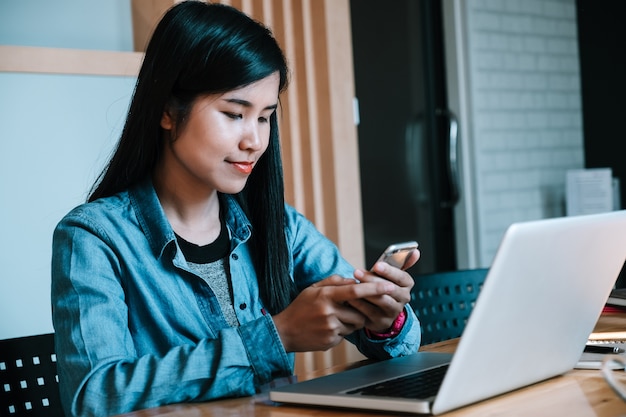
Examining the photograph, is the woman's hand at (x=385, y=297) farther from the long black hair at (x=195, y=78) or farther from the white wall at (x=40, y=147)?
the white wall at (x=40, y=147)

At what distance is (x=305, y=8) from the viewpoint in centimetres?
347

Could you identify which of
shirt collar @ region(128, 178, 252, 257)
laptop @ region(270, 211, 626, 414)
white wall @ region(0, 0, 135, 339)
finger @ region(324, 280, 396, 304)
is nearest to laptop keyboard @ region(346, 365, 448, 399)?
laptop @ region(270, 211, 626, 414)

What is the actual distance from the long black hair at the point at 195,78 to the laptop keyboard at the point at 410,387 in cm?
59

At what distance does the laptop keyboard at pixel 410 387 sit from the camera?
3.69 ft

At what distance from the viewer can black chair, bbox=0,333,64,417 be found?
4.91 ft

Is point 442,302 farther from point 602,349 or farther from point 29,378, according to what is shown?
point 29,378

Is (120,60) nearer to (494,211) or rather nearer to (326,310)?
(326,310)

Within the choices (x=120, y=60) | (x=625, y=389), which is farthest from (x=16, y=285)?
(x=625, y=389)

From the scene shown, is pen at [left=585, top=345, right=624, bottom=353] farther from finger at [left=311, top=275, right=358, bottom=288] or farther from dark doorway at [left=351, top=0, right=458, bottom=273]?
dark doorway at [left=351, top=0, right=458, bottom=273]

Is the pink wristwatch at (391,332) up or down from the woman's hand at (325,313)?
down

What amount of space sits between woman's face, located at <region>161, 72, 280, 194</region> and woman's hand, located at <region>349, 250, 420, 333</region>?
14.9 inches

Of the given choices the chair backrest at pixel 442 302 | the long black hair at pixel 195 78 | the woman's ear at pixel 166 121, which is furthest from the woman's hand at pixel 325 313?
the chair backrest at pixel 442 302

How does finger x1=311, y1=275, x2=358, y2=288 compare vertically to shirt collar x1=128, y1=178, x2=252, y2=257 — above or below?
below

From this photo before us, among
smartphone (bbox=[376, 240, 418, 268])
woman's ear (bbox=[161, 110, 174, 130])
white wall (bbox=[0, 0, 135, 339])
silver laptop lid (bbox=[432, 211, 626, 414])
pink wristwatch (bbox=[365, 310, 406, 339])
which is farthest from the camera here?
white wall (bbox=[0, 0, 135, 339])
